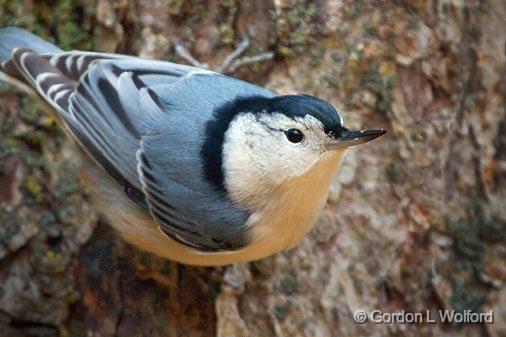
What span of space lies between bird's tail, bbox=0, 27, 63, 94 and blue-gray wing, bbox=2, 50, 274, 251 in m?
0.04

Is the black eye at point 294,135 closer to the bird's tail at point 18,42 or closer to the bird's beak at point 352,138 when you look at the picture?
the bird's beak at point 352,138

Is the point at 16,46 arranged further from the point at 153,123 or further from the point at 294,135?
the point at 294,135

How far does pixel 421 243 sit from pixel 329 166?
584 mm

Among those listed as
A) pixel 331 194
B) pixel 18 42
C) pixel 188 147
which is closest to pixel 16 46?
pixel 18 42

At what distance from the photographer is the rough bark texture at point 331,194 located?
10.4 feet

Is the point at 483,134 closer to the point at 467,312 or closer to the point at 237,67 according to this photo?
the point at 467,312

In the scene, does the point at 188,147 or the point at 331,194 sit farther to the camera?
the point at 331,194

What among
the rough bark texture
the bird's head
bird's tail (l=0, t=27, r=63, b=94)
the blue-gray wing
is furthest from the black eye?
bird's tail (l=0, t=27, r=63, b=94)

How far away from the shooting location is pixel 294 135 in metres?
2.82

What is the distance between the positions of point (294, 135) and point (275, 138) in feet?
0.22

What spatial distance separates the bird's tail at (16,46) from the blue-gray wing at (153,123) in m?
0.04

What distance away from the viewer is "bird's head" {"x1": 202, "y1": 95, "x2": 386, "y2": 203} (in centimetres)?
277

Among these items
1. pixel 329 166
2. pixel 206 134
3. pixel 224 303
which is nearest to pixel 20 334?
pixel 224 303

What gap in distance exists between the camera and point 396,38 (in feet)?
10.5
